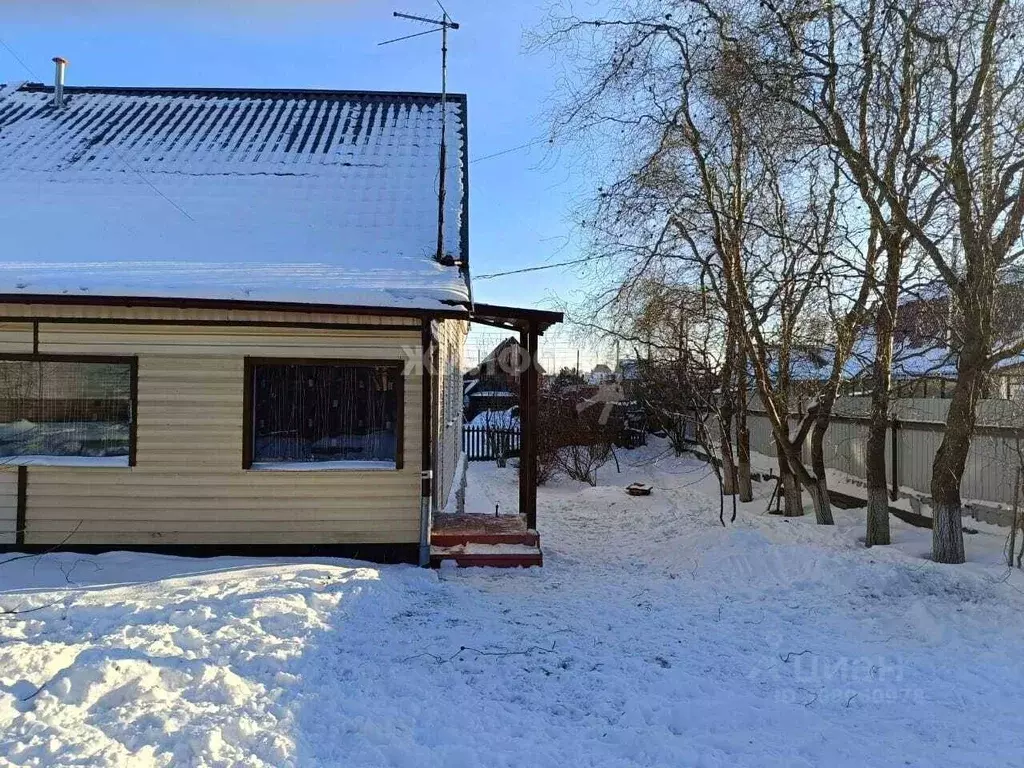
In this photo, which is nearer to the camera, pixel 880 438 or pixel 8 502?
pixel 8 502

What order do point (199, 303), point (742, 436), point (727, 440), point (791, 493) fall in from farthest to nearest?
point (742, 436) → point (727, 440) → point (791, 493) → point (199, 303)

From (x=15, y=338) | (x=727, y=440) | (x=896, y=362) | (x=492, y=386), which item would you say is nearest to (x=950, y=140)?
(x=896, y=362)

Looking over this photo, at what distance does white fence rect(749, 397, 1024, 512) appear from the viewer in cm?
750

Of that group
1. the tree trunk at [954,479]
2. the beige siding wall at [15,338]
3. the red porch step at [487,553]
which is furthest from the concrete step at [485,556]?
the beige siding wall at [15,338]

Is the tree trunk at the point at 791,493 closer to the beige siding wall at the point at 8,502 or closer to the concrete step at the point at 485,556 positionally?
the concrete step at the point at 485,556

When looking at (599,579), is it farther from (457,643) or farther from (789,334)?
(789,334)

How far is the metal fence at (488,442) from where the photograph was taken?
1916cm

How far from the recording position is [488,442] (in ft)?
65.3

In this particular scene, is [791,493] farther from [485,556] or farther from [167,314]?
[167,314]

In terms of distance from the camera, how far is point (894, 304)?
7832 millimetres

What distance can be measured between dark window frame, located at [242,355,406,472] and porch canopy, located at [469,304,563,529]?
1.04m

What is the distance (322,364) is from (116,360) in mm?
2044

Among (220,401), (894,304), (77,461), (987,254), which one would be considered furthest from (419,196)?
(987,254)

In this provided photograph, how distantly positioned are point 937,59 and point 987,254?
78.0 inches
